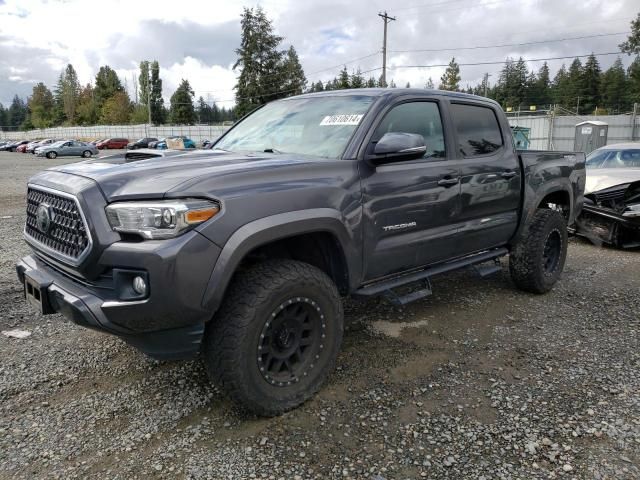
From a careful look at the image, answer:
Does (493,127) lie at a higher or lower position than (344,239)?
higher

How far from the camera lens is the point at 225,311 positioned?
2701mm

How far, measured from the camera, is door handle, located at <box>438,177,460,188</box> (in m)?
3.75

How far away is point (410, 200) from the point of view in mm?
3490

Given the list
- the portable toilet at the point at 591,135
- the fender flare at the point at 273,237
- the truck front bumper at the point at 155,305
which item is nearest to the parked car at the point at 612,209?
the fender flare at the point at 273,237

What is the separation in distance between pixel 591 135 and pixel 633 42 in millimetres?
36620

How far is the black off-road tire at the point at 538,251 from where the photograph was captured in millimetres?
4867

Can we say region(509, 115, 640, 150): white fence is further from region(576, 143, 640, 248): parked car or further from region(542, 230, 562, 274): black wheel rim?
region(542, 230, 562, 274): black wheel rim

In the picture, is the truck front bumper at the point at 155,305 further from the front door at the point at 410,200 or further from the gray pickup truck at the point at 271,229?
the front door at the point at 410,200

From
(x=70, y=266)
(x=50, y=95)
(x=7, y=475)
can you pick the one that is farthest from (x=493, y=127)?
(x=50, y=95)

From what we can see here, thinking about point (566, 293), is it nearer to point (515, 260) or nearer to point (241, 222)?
point (515, 260)

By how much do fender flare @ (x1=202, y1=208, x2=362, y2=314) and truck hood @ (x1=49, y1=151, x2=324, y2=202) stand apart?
0.28 metres

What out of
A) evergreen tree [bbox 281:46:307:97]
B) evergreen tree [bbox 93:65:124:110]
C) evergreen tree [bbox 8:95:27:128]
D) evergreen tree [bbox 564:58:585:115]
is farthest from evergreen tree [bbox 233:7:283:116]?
evergreen tree [bbox 8:95:27:128]

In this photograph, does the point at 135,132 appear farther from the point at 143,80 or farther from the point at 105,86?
the point at 105,86

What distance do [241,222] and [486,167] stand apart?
96.6 inches
